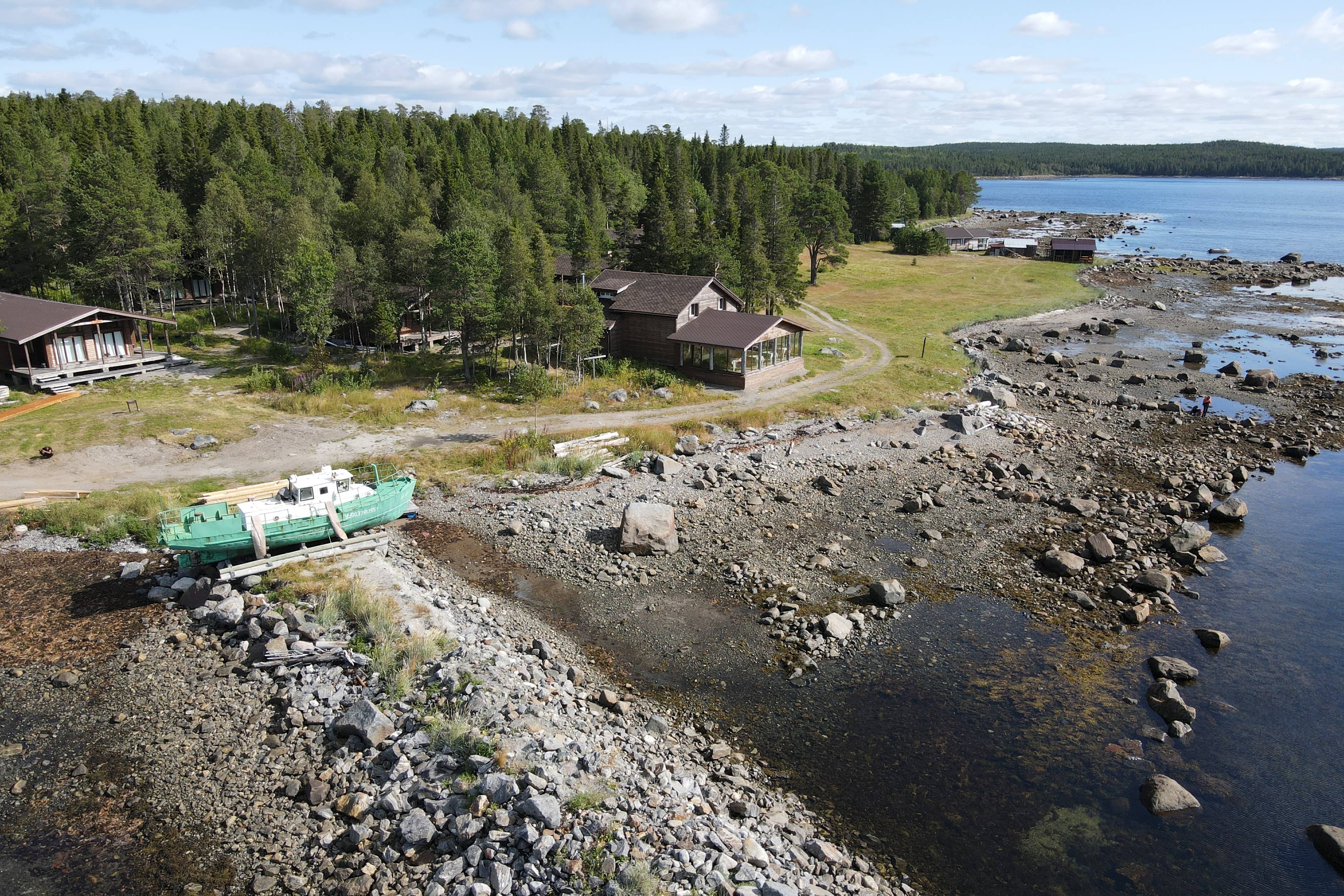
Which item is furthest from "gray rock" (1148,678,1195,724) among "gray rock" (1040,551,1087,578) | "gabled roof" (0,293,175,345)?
"gabled roof" (0,293,175,345)

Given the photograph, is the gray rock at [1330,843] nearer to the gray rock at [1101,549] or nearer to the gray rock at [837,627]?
the gray rock at [837,627]

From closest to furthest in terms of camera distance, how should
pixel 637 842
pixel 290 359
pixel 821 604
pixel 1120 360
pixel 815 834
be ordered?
pixel 637 842, pixel 815 834, pixel 821 604, pixel 290 359, pixel 1120 360

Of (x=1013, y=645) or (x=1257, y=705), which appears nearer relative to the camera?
(x=1257, y=705)

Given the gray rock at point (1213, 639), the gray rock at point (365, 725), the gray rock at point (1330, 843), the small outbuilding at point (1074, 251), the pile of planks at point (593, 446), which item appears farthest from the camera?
the small outbuilding at point (1074, 251)

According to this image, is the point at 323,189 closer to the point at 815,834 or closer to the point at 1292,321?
the point at 815,834

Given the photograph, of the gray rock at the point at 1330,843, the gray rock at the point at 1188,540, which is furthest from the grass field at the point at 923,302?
the gray rock at the point at 1330,843

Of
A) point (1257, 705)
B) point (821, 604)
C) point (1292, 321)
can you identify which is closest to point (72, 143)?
point (821, 604)
